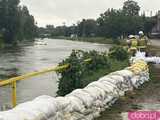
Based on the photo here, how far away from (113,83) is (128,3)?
127766 millimetres

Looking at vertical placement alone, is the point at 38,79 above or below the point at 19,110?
below

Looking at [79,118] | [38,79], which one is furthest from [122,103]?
[38,79]

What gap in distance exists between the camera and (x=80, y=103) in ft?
29.3

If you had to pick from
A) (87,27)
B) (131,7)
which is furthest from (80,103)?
(87,27)

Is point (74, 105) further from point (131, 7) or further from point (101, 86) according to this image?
point (131, 7)

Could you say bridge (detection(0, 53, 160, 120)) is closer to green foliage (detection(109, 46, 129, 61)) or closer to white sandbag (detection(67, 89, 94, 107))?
white sandbag (detection(67, 89, 94, 107))

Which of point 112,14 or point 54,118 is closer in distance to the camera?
point 54,118

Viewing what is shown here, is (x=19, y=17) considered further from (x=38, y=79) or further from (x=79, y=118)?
(x=79, y=118)

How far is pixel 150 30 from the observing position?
359ft

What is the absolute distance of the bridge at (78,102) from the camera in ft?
23.9

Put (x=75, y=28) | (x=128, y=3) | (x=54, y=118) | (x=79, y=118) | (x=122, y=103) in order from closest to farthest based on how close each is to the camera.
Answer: (x=54, y=118)
(x=79, y=118)
(x=122, y=103)
(x=128, y=3)
(x=75, y=28)

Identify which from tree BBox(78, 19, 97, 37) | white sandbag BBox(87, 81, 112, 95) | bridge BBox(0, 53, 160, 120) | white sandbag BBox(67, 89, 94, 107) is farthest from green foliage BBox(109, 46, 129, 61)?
tree BBox(78, 19, 97, 37)

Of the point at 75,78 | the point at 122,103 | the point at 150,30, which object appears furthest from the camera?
the point at 150,30

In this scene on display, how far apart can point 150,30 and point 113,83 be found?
99.2 meters
